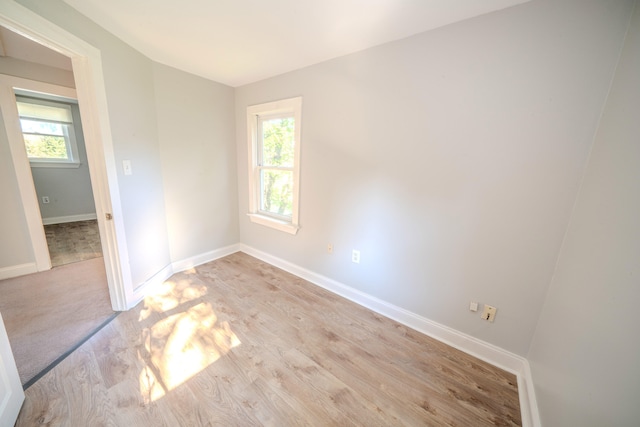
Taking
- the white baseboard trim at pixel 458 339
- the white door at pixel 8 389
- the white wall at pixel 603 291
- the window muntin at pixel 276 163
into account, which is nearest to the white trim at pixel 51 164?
the window muntin at pixel 276 163

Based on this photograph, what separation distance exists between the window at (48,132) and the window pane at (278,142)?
4.42 m

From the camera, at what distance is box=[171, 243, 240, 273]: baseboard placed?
2.67 metres

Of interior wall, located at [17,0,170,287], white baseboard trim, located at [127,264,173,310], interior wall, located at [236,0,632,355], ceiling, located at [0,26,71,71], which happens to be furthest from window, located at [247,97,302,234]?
ceiling, located at [0,26,71,71]

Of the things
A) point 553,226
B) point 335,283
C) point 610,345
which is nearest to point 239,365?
point 335,283

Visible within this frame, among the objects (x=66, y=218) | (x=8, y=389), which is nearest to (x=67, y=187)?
(x=66, y=218)

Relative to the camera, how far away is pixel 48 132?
4.06m

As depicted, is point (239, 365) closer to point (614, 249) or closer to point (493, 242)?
point (493, 242)

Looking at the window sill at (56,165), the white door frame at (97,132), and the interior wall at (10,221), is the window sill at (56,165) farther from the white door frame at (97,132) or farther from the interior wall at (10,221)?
the white door frame at (97,132)

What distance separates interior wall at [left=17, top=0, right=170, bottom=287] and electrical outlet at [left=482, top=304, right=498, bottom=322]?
295cm

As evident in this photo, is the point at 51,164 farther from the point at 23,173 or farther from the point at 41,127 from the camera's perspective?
the point at 23,173

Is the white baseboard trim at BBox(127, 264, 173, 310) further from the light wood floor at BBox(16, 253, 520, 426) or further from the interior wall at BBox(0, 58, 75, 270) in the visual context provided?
the interior wall at BBox(0, 58, 75, 270)

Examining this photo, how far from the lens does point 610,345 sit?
79 centimetres

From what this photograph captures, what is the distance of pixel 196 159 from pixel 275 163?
3.06ft

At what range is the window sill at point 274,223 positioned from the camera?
8.59 ft
